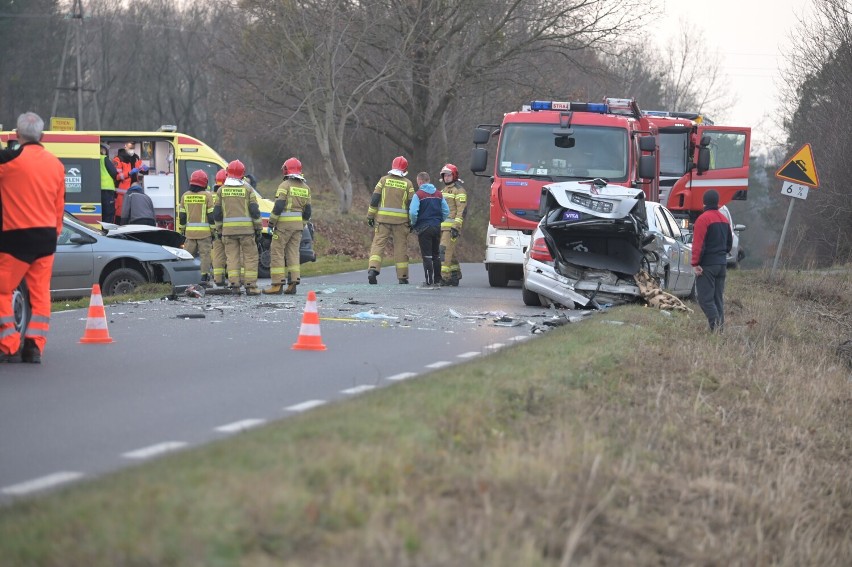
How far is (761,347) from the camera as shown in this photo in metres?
14.0

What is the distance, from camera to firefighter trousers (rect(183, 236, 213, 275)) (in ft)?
68.8

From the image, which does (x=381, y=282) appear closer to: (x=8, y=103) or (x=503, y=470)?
(x=503, y=470)

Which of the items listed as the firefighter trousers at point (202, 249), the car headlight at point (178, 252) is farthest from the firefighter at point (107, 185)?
the car headlight at point (178, 252)

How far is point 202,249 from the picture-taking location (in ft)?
69.4

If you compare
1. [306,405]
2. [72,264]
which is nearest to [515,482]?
[306,405]

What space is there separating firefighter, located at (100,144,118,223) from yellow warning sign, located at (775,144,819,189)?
1370 cm

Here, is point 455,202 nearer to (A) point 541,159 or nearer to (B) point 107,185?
(A) point 541,159

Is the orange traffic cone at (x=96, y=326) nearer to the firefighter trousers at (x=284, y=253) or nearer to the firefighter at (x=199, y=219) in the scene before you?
the firefighter trousers at (x=284, y=253)

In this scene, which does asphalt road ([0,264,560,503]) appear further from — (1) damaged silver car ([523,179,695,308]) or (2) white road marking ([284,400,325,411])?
(1) damaged silver car ([523,179,695,308])

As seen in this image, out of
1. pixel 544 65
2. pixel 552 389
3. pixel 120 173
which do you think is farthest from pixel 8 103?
pixel 552 389

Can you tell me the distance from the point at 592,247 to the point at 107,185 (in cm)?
1176

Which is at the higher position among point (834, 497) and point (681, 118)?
point (681, 118)

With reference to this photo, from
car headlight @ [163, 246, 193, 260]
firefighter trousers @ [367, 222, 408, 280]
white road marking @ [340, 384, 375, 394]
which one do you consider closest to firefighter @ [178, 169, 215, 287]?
car headlight @ [163, 246, 193, 260]

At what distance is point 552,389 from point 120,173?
18.0 meters
